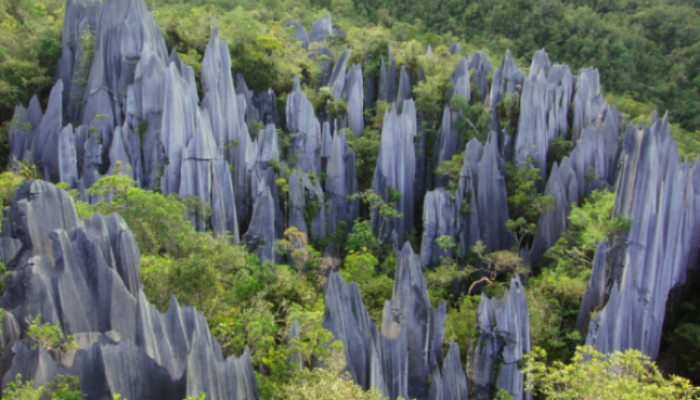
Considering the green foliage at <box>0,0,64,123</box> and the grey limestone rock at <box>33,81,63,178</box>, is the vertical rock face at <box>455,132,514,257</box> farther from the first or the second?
the green foliage at <box>0,0,64,123</box>

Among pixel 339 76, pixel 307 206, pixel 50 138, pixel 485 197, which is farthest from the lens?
pixel 339 76

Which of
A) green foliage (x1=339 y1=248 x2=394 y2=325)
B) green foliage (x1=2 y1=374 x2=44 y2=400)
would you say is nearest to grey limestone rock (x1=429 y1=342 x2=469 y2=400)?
green foliage (x1=339 y1=248 x2=394 y2=325)

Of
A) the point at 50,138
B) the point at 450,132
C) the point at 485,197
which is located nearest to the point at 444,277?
the point at 485,197

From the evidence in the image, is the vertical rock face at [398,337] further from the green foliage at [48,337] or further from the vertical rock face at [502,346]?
the green foliage at [48,337]

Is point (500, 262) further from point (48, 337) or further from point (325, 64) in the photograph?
point (48, 337)

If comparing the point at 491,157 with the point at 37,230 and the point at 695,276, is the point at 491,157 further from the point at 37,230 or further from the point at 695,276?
the point at 37,230
